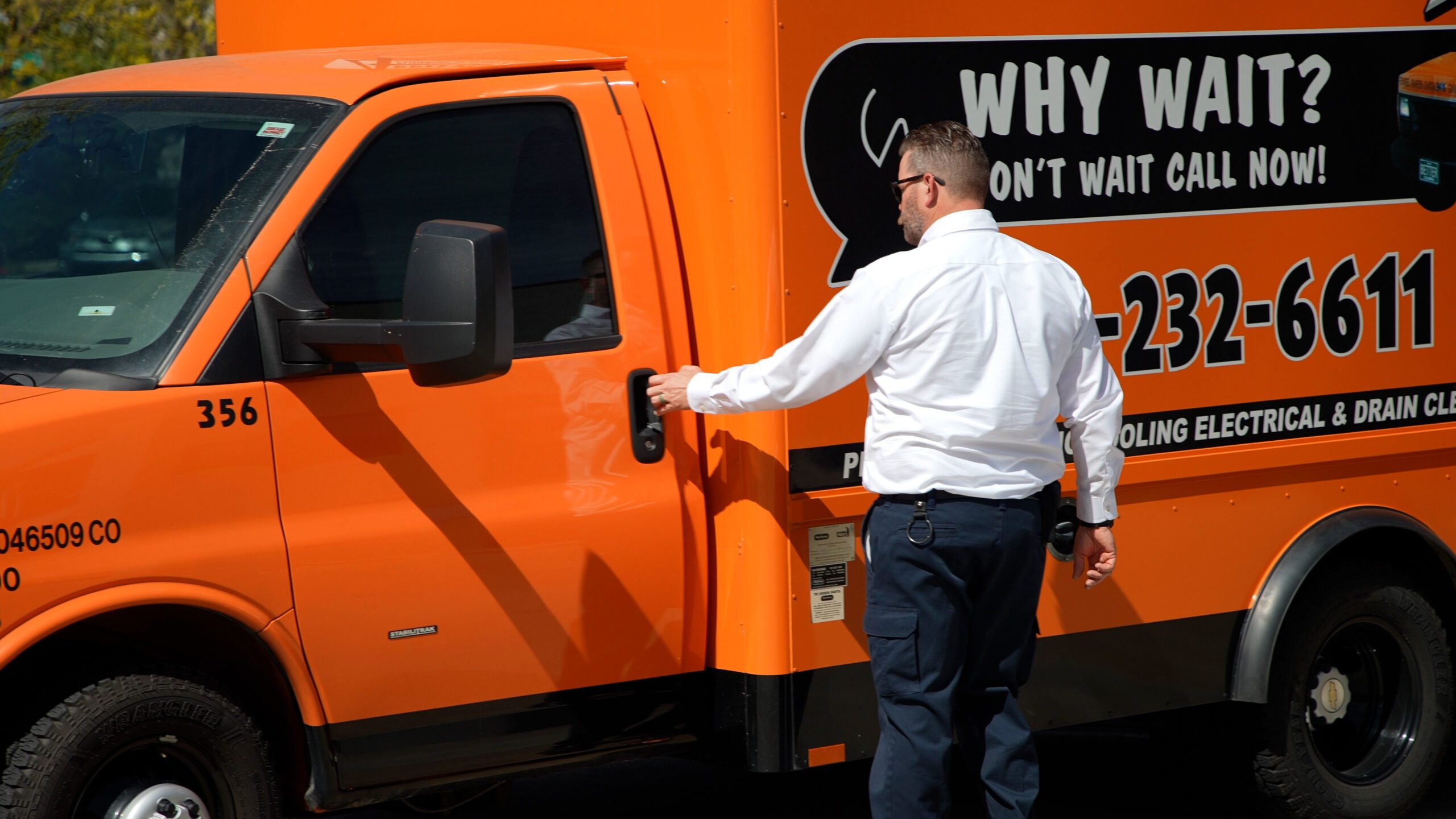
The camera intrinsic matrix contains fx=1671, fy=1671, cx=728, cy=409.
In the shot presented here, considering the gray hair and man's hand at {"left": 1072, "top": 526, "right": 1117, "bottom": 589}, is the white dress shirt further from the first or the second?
man's hand at {"left": 1072, "top": 526, "right": 1117, "bottom": 589}

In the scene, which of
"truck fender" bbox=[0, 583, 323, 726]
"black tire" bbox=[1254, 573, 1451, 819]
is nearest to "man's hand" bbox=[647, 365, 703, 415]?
"truck fender" bbox=[0, 583, 323, 726]

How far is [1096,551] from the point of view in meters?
4.10

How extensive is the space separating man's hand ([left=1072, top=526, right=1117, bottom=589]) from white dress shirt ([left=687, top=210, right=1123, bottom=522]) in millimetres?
285

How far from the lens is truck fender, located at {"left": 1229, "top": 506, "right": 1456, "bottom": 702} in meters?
4.77

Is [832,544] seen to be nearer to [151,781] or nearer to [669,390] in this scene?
[669,390]

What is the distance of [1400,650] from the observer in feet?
17.2

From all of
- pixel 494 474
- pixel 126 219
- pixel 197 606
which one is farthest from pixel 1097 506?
pixel 126 219

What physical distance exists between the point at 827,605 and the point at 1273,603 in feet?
4.82

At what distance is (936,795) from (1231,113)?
2091 mm

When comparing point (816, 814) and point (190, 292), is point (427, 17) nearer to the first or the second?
point (190, 292)

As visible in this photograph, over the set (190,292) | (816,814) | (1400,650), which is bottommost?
(816,814)

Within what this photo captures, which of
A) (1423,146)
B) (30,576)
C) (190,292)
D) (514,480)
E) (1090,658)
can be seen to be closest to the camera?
(30,576)

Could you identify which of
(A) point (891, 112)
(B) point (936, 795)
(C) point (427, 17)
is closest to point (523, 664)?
(B) point (936, 795)

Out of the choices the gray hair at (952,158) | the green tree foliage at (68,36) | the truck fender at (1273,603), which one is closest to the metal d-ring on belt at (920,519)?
the gray hair at (952,158)
